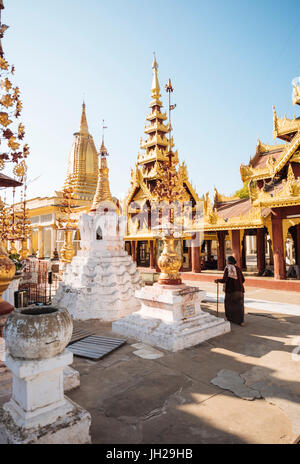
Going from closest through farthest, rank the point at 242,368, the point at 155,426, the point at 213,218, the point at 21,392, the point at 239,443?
the point at 21,392 < the point at 239,443 < the point at 155,426 < the point at 242,368 < the point at 213,218

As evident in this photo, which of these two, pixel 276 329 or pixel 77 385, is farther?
pixel 276 329

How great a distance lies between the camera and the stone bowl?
2383 mm

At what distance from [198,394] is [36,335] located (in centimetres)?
243

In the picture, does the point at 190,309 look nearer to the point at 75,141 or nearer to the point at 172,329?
the point at 172,329

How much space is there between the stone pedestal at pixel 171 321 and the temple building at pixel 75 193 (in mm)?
26597

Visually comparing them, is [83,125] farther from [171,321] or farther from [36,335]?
[36,335]

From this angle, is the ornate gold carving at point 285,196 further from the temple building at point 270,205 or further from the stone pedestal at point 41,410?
the stone pedestal at point 41,410

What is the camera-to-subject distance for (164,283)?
21.0ft

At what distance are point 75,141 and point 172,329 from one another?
3690 centimetres

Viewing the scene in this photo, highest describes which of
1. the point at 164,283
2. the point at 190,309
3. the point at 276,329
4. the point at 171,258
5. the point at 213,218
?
the point at 213,218

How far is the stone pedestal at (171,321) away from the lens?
18.0 ft

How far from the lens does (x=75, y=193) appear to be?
33.7 meters

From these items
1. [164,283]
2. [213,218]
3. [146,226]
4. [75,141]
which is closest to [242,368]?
[164,283]

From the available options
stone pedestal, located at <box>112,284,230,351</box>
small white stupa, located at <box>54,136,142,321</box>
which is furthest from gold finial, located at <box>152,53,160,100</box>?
stone pedestal, located at <box>112,284,230,351</box>
